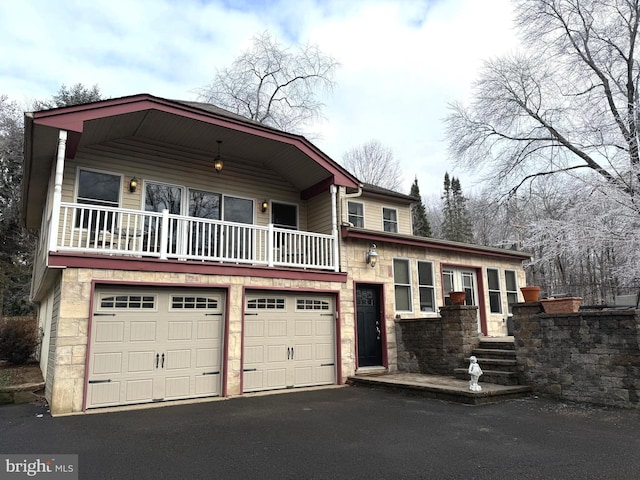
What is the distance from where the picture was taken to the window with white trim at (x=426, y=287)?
35.7 ft

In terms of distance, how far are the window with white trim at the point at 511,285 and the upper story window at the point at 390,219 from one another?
3749 mm

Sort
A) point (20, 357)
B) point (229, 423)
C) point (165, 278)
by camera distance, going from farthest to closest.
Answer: point (20, 357), point (165, 278), point (229, 423)

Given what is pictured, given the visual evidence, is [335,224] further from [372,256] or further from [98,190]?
[98,190]

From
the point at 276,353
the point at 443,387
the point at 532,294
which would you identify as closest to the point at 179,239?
the point at 276,353

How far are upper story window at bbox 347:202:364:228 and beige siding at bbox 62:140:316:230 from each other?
7.11 ft

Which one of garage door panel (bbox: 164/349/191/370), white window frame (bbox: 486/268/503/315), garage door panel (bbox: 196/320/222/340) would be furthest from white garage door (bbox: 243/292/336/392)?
white window frame (bbox: 486/268/503/315)

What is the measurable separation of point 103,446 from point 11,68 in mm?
25978

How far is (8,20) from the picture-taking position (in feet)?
33.1

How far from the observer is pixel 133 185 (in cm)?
864

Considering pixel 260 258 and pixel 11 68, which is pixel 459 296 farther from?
pixel 11 68

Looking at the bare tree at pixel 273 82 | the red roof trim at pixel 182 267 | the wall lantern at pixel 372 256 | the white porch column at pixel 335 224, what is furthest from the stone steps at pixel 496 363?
the bare tree at pixel 273 82

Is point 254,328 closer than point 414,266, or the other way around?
point 254,328

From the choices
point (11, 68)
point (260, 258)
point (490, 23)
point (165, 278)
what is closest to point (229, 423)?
point (165, 278)

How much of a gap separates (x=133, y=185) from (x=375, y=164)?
2293 centimetres
